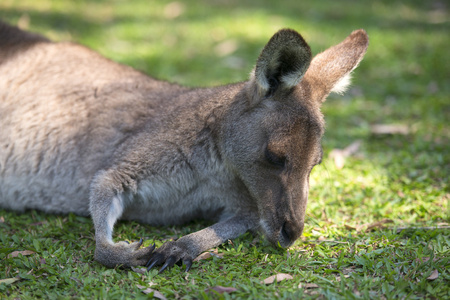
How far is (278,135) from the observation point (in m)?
3.17

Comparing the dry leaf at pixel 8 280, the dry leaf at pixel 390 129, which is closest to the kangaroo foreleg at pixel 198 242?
the dry leaf at pixel 8 280

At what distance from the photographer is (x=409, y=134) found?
5.46m

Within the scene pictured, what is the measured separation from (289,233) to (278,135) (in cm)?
63

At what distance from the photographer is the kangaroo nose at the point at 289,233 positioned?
10.3 feet

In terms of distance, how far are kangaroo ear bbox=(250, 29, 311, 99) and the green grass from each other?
107 cm

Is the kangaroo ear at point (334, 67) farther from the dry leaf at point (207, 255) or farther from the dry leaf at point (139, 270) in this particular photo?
the dry leaf at point (139, 270)

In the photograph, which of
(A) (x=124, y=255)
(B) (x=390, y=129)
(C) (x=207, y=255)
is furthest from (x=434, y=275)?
(B) (x=390, y=129)

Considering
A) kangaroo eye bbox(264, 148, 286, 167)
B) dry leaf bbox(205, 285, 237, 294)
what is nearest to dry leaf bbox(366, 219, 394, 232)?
kangaroo eye bbox(264, 148, 286, 167)

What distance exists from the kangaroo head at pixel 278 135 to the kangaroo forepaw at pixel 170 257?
0.55 metres

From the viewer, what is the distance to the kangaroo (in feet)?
10.4

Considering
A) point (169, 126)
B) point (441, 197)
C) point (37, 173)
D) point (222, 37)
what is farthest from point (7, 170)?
point (222, 37)

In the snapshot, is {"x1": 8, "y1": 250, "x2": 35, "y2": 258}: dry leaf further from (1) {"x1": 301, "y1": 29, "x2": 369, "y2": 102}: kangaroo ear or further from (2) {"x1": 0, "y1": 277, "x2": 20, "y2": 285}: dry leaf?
(1) {"x1": 301, "y1": 29, "x2": 369, "y2": 102}: kangaroo ear

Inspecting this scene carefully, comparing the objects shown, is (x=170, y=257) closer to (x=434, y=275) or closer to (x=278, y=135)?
(x=278, y=135)

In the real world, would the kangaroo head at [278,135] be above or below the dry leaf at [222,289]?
above
